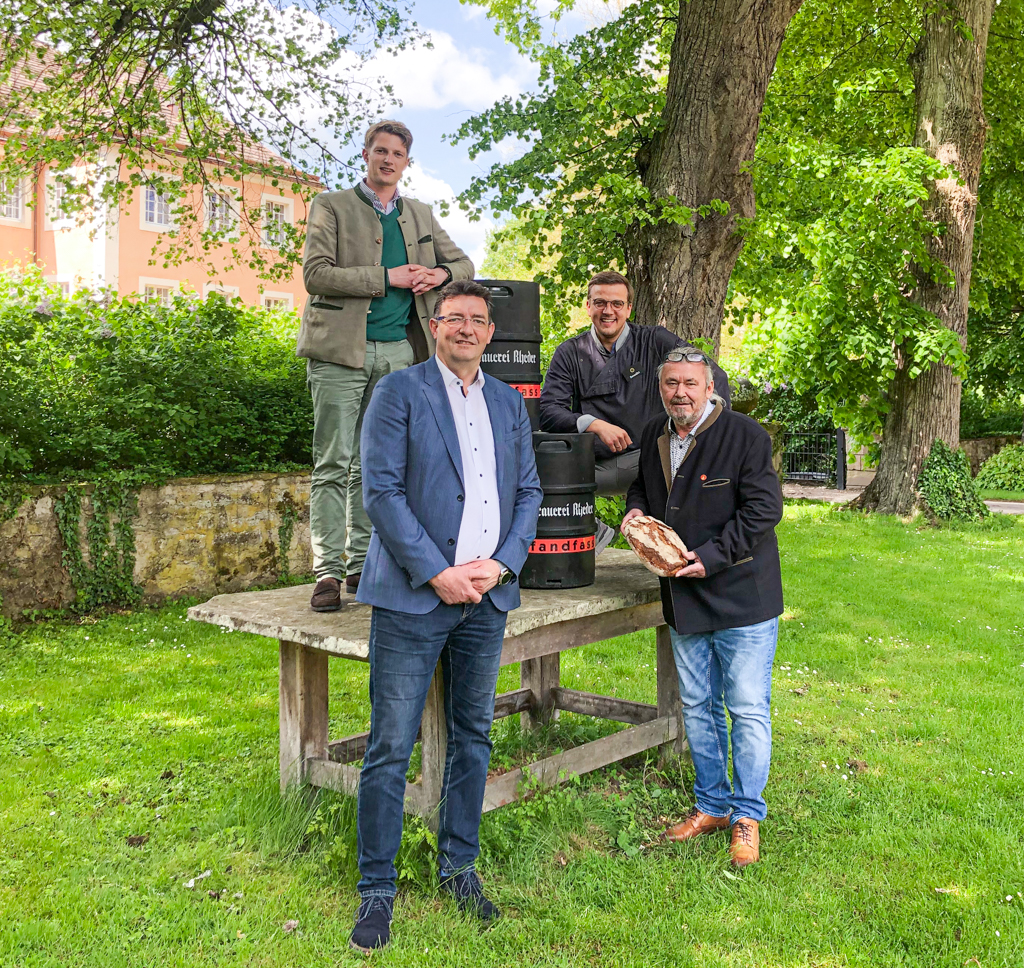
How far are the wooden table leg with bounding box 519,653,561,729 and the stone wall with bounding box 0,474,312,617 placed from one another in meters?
3.86

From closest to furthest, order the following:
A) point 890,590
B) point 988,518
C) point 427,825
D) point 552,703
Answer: point 427,825, point 552,703, point 890,590, point 988,518

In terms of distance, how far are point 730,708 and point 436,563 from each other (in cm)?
161

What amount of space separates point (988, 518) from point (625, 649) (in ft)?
29.7

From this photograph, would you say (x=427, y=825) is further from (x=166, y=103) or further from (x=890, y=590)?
(x=166, y=103)

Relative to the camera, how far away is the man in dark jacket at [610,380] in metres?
4.74

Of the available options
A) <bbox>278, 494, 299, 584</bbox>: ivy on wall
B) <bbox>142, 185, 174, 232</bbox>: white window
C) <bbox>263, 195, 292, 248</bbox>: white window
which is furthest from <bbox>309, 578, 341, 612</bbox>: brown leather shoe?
<bbox>142, 185, 174, 232</bbox>: white window

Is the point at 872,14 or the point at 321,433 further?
the point at 872,14

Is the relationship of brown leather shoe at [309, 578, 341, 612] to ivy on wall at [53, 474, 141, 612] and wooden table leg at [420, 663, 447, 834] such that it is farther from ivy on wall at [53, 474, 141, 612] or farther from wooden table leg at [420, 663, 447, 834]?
ivy on wall at [53, 474, 141, 612]

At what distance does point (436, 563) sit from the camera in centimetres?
306

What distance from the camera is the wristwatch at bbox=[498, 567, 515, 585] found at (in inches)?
127

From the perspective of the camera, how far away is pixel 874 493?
14.9 metres

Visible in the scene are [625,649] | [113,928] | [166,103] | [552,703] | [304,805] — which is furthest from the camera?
[166,103]

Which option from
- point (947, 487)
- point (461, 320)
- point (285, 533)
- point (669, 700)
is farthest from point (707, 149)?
point (947, 487)

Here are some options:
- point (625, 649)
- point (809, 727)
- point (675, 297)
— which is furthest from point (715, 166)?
point (809, 727)
